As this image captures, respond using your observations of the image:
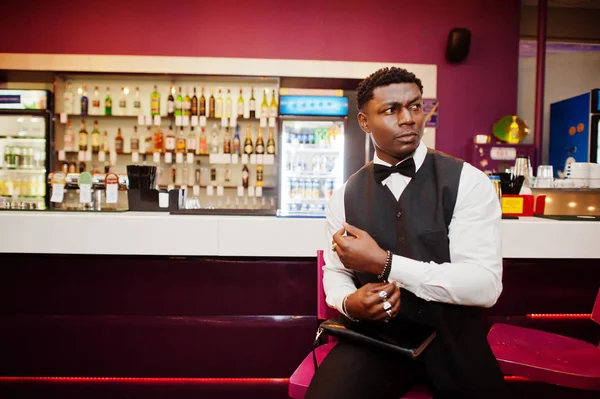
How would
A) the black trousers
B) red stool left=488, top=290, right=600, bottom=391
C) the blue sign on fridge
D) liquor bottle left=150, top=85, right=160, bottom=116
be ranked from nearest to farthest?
1. the black trousers
2. red stool left=488, top=290, right=600, bottom=391
3. the blue sign on fridge
4. liquor bottle left=150, top=85, right=160, bottom=116

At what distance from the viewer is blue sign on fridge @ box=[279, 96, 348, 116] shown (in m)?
4.33

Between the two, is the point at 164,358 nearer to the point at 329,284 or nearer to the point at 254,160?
the point at 329,284

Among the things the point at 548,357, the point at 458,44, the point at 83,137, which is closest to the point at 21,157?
the point at 83,137

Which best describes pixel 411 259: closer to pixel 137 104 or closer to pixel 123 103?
pixel 137 104

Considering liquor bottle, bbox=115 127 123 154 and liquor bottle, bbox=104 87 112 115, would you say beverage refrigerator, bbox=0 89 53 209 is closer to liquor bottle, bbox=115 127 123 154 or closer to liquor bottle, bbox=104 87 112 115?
liquor bottle, bbox=104 87 112 115

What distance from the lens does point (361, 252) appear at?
1.17m

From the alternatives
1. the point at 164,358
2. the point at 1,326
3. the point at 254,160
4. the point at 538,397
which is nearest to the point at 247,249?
the point at 164,358

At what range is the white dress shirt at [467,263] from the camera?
1.16 meters

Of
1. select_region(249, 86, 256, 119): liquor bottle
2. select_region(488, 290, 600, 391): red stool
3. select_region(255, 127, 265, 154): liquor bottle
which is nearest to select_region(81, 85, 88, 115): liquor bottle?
select_region(249, 86, 256, 119): liquor bottle

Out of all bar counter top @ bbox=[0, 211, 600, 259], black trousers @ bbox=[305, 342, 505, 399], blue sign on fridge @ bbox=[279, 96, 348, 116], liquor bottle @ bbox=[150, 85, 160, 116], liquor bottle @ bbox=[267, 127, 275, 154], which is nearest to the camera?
black trousers @ bbox=[305, 342, 505, 399]

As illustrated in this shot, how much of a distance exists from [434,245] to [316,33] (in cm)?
384

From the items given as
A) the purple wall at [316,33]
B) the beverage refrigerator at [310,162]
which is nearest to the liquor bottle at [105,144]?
the purple wall at [316,33]

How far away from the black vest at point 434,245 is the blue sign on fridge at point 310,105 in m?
3.07

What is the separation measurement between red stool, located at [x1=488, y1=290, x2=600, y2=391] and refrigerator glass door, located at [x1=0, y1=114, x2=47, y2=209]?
459 cm
